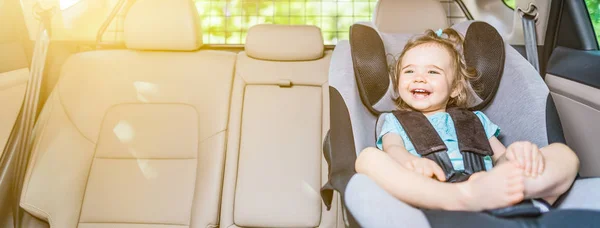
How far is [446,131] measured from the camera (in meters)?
1.66

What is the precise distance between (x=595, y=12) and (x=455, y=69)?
Result: 0.88 metres

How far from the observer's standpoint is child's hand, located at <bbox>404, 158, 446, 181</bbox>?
129cm

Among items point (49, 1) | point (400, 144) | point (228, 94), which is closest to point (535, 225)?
point (400, 144)

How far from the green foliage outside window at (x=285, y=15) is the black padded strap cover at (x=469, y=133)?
1471mm

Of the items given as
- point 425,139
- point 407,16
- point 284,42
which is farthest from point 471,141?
point 284,42

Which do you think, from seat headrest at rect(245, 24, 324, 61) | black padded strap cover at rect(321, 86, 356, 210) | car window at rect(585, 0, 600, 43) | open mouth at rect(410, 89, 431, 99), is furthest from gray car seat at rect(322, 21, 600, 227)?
car window at rect(585, 0, 600, 43)

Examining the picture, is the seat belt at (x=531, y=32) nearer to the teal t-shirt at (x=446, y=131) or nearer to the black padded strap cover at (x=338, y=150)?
the teal t-shirt at (x=446, y=131)

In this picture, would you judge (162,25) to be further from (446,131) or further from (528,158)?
(528,158)

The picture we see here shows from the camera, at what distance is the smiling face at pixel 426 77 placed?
1662mm

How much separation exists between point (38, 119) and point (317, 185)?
137 centimetres

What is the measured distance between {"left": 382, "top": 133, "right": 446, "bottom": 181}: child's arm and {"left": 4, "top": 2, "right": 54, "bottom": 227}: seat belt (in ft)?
5.05

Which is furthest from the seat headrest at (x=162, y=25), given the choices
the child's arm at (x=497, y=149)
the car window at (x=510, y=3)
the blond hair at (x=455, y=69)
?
the car window at (x=510, y=3)

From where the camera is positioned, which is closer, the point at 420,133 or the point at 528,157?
the point at 528,157

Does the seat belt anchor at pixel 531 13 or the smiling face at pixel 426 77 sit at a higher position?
the seat belt anchor at pixel 531 13
